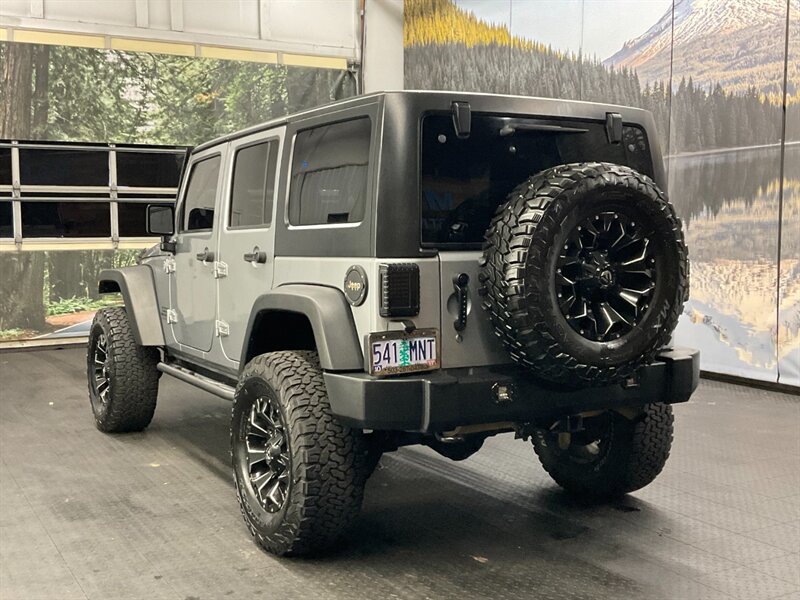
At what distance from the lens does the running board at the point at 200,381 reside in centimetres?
405

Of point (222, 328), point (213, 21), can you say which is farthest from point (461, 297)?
point (213, 21)

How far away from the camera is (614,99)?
8.00 meters

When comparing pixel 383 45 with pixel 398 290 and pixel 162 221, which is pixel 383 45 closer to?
pixel 162 221

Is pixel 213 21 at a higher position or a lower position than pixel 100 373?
higher

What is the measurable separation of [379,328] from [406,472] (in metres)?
1.82

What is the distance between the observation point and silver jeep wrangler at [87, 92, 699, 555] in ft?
9.45

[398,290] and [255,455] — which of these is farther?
[255,455]

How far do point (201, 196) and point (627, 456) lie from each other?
264 centimetres

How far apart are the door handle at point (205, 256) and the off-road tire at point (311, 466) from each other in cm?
118

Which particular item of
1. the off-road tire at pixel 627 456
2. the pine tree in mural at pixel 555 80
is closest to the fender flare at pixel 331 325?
the off-road tire at pixel 627 456

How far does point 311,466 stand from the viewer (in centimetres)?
305

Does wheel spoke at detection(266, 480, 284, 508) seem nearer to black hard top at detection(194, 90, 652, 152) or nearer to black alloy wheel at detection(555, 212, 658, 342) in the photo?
black alloy wheel at detection(555, 212, 658, 342)

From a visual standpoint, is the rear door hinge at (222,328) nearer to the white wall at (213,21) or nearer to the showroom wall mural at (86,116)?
the showroom wall mural at (86,116)

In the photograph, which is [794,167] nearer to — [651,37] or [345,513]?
[651,37]
